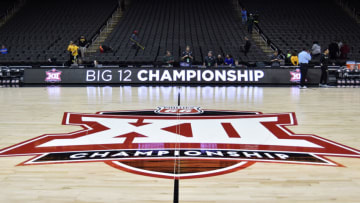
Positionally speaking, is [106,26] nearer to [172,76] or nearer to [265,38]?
[265,38]

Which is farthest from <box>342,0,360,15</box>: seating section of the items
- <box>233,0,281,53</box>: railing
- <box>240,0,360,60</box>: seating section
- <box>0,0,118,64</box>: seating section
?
<box>0,0,118,64</box>: seating section

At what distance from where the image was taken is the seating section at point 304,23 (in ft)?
56.8

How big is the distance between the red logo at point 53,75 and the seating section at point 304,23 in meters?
10.5

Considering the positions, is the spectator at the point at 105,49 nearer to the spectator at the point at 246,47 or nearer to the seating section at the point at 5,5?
the spectator at the point at 246,47

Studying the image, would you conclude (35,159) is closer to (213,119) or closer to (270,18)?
(213,119)

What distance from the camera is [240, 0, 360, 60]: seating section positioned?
682 inches

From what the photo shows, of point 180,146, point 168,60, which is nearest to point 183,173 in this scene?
point 180,146

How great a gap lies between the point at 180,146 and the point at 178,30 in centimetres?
1627

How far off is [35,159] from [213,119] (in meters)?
2.63

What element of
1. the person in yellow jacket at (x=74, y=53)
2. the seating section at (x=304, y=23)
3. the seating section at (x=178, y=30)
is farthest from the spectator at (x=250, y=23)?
the person in yellow jacket at (x=74, y=53)

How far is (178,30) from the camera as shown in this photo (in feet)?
61.9

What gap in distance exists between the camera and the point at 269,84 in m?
12.4

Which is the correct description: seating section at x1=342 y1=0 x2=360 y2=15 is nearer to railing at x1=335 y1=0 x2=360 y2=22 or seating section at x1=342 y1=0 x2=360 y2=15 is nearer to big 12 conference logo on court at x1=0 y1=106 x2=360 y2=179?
railing at x1=335 y1=0 x2=360 y2=22

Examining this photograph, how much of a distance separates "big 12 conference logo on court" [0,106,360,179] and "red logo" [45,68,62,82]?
27.7ft
